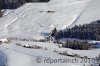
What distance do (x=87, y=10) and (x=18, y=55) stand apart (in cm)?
828

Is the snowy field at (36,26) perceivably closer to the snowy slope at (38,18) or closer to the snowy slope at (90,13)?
the snowy slope at (38,18)

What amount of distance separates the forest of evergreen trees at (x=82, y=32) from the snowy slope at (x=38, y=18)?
1.08m

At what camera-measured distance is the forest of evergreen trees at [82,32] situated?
564 inches

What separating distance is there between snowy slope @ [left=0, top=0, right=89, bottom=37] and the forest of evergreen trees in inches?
42.5

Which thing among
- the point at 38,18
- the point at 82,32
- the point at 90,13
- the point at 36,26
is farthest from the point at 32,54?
the point at 38,18

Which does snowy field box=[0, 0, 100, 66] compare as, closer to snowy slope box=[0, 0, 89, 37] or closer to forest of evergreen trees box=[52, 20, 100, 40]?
snowy slope box=[0, 0, 89, 37]

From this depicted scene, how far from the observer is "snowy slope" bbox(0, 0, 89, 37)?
56.8 ft

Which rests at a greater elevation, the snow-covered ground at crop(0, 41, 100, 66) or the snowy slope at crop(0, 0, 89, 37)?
the snowy slope at crop(0, 0, 89, 37)

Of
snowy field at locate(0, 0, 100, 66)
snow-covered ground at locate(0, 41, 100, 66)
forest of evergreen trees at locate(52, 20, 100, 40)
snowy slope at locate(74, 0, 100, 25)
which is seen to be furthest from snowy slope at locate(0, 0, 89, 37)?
snow-covered ground at locate(0, 41, 100, 66)

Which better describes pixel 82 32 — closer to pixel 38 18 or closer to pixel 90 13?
pixel 90 13

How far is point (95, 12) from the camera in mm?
18062

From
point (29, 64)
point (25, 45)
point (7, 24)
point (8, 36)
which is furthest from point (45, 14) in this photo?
point (29, 64)

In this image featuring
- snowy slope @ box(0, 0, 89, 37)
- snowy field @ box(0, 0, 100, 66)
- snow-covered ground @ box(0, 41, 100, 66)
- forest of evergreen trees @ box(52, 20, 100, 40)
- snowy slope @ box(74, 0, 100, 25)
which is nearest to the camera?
snow-covered ground @ box(0, 41, 100, 66)

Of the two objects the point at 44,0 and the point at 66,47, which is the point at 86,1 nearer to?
the point at 44,0
